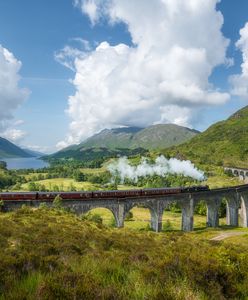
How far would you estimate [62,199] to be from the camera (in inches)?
1863

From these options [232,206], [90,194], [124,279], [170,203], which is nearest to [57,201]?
[90,194]

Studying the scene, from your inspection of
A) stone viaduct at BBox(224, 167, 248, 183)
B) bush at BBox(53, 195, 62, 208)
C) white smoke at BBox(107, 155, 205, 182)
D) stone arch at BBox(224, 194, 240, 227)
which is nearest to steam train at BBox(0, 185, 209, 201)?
bush at BBox(53, 195, 62, 208)

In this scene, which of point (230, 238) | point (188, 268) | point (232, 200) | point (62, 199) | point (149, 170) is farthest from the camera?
point (149, 170)

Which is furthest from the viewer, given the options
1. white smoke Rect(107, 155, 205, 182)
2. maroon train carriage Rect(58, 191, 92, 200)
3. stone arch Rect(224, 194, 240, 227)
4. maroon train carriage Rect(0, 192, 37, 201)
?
white smoke Rect(107, 155, 205, 182)

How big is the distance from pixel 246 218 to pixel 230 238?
2952 centimetres

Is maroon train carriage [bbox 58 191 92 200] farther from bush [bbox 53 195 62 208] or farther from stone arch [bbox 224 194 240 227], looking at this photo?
stone arch [bbox 224 194 240 227]

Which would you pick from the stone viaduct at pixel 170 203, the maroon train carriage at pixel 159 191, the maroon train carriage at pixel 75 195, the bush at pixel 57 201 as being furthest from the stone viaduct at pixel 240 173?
the bush at pixel 57 201

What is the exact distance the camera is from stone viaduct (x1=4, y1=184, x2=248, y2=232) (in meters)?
49.1

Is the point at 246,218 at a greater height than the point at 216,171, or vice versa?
the point at 216,171

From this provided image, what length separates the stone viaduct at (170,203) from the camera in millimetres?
49094

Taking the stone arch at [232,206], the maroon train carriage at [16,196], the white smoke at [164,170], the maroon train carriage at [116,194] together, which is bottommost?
the stone arch at [232,206]

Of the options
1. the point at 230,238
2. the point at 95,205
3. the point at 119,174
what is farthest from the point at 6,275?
the point at 119,174

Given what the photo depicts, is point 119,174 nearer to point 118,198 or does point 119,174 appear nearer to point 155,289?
point 118,198

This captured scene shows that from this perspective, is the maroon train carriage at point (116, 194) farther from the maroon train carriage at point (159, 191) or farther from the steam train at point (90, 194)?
the maroon train carriage at point (159, 191)
